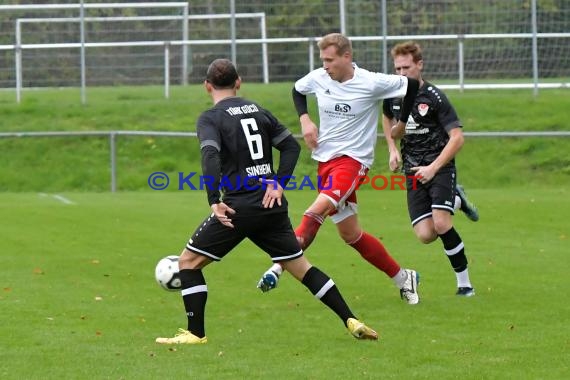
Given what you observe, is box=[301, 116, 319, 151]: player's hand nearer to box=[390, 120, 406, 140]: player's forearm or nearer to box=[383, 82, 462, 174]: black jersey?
box=[390, 120, 406, 140]: player's forearm

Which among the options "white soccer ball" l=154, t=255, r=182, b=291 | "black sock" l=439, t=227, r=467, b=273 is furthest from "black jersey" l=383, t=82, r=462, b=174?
"white soccer ball" l=154, t=255, r=182, b=291

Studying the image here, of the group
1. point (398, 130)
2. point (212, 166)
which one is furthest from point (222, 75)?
point (398, 130)

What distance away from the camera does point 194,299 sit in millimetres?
7715

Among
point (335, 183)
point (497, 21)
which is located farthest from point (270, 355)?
point (497, 21)

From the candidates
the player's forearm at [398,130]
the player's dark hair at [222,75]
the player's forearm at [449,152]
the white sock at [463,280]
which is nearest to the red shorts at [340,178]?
the player's forearm at [398,130]

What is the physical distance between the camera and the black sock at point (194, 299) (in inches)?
303

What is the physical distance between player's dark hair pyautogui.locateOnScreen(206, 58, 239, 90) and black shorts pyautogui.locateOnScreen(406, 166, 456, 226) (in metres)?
2.76

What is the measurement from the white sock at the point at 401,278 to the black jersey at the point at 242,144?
7.45 feet

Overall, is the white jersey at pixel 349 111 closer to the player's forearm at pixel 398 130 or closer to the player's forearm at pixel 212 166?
the player's forearm at pixel 398 130

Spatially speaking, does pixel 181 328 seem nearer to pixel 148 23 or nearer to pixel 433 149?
pixel 433 149

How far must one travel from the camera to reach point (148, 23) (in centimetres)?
2427

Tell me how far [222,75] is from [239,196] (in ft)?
2.53

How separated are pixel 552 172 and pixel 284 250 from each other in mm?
14187

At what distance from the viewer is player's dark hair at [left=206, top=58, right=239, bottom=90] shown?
24.6 ft
